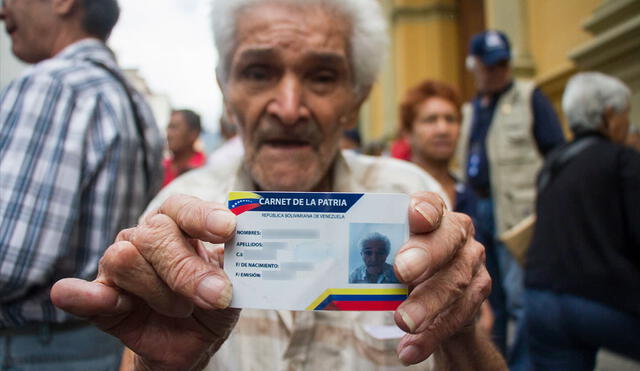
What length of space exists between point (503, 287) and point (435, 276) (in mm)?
2562

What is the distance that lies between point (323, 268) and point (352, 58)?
81 cm

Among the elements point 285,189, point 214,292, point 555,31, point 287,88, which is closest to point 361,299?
point 214,292

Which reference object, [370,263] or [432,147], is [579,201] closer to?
[432,147]

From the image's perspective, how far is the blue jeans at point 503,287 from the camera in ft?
8.48

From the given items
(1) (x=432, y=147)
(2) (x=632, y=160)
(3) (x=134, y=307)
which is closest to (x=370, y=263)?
(3) (x=134, y=307)

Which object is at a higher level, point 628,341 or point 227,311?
point 227,311

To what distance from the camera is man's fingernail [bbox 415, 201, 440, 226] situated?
749 millimetres

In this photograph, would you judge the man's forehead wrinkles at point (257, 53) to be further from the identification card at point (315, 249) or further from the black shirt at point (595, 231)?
the black shirt at point (595, 231)

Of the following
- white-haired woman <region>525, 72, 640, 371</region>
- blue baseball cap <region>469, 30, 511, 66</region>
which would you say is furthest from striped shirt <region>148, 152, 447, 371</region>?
blue baseball cap <region>469, 30, 511, 66</region>

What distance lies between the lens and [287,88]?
1.24 metres

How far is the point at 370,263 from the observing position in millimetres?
765

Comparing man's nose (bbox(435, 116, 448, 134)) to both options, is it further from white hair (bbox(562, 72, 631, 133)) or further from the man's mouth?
the man's mouth

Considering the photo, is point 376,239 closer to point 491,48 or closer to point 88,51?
point 88,51

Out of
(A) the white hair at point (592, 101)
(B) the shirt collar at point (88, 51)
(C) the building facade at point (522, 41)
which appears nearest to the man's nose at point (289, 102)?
(B) the shirt collar at point (88, 51)
